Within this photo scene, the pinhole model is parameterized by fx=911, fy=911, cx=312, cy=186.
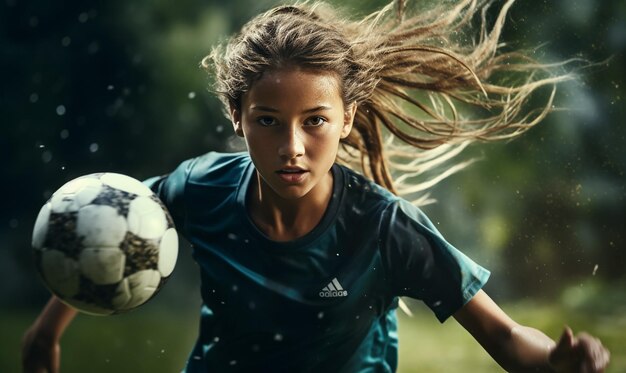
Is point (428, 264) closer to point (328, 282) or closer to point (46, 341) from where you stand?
point (328, 282)

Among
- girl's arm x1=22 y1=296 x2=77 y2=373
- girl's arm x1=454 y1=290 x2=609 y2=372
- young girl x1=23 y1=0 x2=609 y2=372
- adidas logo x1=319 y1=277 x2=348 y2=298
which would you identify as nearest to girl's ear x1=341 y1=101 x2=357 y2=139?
young girl x1=23 y1=0 x2=609 y2=372

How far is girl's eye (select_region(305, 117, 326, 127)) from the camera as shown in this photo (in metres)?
2.54

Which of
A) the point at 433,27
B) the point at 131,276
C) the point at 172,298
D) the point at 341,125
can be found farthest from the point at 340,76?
the point at 172,298

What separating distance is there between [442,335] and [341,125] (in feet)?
11.1

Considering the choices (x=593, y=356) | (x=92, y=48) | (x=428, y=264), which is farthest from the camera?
(x=92, y=48)

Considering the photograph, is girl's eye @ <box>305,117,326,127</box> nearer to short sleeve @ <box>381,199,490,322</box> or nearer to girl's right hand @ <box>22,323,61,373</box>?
short sleeve @ <box>381,199,490,322</box>

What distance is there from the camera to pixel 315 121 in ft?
8.38

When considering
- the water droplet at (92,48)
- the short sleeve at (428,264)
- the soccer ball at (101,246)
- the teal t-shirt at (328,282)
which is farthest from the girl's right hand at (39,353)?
the water droplet at (92,48)

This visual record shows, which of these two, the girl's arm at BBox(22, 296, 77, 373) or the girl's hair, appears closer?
→ the girl's hair

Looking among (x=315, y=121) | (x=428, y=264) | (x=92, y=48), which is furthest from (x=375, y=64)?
(x=92, y=48)

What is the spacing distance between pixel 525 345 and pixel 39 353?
1436mm

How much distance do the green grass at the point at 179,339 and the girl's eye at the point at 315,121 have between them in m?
2.77

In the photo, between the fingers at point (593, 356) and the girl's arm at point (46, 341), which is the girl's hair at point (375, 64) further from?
the fingers at point (593, 356)

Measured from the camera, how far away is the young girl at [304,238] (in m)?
2.54
